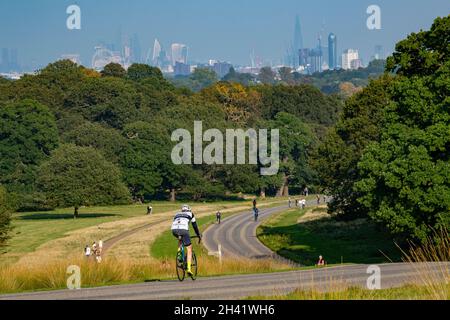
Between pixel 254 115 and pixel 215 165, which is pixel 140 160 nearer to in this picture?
pixel 215 165

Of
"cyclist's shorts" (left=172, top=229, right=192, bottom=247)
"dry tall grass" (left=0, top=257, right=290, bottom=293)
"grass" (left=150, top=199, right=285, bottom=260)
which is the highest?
"cyclist's shorts" (left=172, top=229, right=192, bottom=247)

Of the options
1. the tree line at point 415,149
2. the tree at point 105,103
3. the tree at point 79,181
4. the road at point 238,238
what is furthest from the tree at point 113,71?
the tree line at point 415,149

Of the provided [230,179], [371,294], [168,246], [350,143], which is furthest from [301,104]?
[371,294]

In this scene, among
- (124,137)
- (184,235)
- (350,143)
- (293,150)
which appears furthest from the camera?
(293,150)

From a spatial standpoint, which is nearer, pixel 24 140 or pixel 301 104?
pixel 24 140

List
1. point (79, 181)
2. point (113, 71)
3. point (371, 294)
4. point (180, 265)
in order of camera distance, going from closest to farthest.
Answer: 1. point (371, 294)
2. point (180, 265)
3. point (79, 181)
4. point (113, 71)

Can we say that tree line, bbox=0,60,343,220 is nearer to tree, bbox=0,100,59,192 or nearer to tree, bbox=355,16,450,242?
tree, bbox=0,100,59,192

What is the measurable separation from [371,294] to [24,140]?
115 m

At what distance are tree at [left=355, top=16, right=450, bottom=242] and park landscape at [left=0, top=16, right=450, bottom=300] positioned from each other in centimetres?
7

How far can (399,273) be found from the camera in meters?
21.8

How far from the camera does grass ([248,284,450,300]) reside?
47.9 ft

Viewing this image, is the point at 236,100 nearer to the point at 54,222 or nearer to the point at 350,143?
the point at 54,222

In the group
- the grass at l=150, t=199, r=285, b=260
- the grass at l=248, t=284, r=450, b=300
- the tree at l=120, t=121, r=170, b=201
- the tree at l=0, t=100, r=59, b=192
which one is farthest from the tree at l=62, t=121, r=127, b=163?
the grass at l=248, t=284, r=450, b=300

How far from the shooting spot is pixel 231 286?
18922 millimetres
